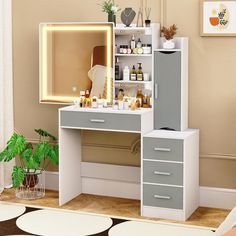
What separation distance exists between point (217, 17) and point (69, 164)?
5.92 feet

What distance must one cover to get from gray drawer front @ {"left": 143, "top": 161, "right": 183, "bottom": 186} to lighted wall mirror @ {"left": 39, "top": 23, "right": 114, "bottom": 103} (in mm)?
766

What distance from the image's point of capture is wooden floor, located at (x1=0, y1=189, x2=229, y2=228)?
16.1ft

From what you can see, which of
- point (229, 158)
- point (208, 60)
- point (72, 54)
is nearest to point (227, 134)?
point (229, 158)

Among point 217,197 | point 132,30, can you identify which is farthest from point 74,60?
point 217,197

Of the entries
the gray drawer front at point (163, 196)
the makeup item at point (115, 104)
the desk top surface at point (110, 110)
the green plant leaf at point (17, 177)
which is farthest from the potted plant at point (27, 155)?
the gray drawer front at point (163, 196)

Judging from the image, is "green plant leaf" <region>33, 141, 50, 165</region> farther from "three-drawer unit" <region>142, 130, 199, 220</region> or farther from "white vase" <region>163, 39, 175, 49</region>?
"white vase" <region>163, 39, 175, 49</region>

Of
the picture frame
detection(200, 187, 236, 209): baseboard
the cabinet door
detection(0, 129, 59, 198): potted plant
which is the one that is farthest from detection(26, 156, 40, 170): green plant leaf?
the picture frame

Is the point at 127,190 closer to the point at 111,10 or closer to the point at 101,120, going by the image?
the point at 101,120

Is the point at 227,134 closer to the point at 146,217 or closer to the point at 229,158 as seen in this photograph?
the point at 229,158

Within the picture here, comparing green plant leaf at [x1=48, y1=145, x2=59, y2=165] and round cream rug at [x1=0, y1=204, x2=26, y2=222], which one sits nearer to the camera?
round cream rug at [x1=0, y1=204, x2=26, y2=222]

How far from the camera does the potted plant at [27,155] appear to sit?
211 inches

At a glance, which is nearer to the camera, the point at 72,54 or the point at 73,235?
the point at 73,235

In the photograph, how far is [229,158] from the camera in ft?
16.8

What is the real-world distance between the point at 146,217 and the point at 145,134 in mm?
676
